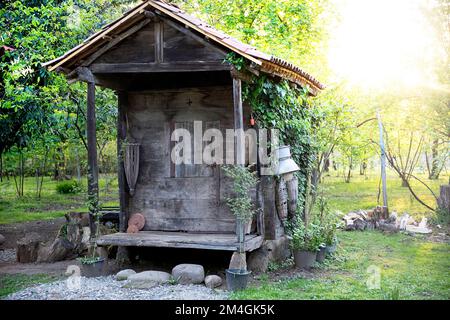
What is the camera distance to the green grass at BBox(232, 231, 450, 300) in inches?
257

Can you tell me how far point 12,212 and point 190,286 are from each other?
38.0ft

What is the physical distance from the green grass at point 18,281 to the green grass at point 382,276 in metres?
3.36

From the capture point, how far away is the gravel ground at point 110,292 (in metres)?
6.46

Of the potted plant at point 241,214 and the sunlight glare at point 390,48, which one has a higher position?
the sunlight glare at point 390,48

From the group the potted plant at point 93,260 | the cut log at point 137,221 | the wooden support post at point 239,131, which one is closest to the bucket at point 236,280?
the wooden support post at point 239,131

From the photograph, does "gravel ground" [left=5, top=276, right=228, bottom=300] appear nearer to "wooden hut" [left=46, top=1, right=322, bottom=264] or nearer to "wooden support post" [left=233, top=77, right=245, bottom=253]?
"wooden hut" [left=46, top=1, right=322, bottom=264]

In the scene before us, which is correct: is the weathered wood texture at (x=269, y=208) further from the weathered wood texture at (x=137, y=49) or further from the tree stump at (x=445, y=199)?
the tree stump at (x=445, y=199)

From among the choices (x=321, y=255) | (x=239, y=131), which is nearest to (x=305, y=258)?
(x=321, y=255)

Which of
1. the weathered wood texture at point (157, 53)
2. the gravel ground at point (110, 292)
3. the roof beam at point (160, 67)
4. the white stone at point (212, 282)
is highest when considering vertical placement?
the weathered wood texture at point (157, 53)

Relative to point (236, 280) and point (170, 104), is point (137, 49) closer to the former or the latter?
point (170, 104)

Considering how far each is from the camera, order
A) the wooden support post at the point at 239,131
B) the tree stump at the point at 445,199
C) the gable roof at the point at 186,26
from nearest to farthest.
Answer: the gable roof at the point at 186,26 → the wooden support post at the point at 239,131 → the tree stump at the point at 445,199

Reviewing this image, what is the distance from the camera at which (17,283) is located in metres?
7.48

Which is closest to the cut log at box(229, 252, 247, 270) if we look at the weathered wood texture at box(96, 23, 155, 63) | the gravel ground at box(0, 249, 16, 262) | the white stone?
the white stone
